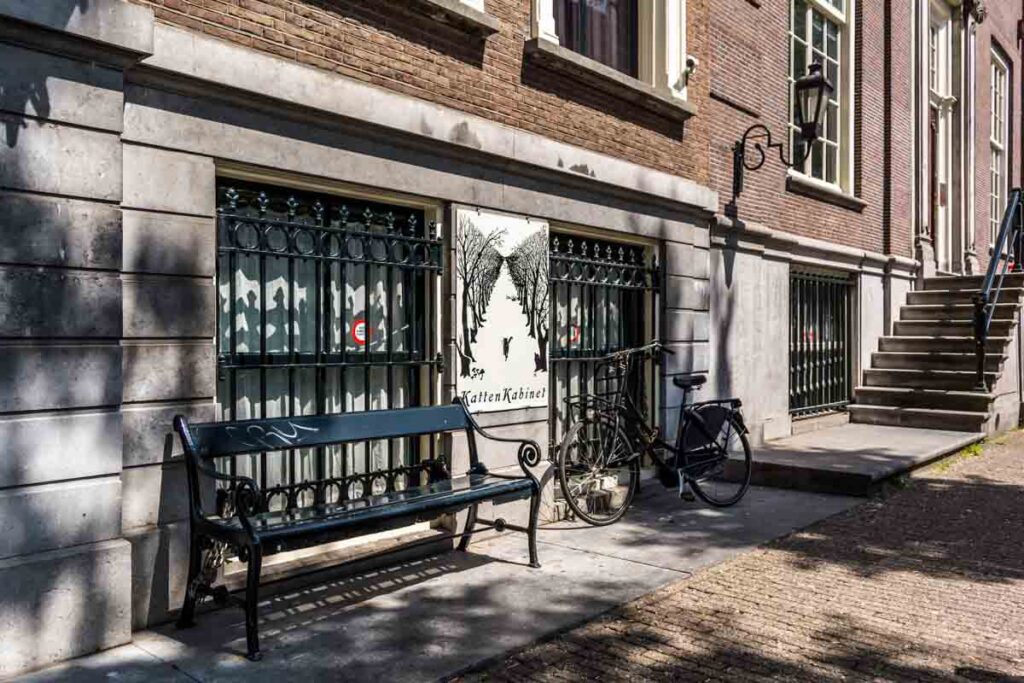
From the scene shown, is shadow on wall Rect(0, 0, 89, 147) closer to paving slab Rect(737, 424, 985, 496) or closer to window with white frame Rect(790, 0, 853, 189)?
paving slab Rect(737, 424, 985, 496)

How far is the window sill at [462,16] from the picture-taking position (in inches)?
227

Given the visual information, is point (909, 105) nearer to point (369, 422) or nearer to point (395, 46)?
point (395, 46)

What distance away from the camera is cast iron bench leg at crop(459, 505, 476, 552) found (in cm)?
563

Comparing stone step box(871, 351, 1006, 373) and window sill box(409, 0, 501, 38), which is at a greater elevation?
window sill box(409, 0, 501, 38)

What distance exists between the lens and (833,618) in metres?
4.52

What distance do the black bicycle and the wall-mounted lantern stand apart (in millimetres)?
2772

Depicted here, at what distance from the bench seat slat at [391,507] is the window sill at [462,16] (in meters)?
3.20

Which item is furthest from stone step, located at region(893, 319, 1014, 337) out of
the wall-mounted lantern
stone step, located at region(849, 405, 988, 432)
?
the wall-mounted lantern

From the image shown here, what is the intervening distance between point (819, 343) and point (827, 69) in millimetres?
3987

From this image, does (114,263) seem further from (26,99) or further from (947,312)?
(947,312)

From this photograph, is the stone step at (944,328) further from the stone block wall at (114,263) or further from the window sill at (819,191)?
the stone block wall at (114,263)

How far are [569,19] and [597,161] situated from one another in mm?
1371

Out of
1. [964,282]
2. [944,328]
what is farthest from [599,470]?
[964,282]

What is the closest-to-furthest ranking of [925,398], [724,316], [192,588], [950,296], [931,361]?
[192,588], [724,316], [925,398], [931,361], [950,296]
